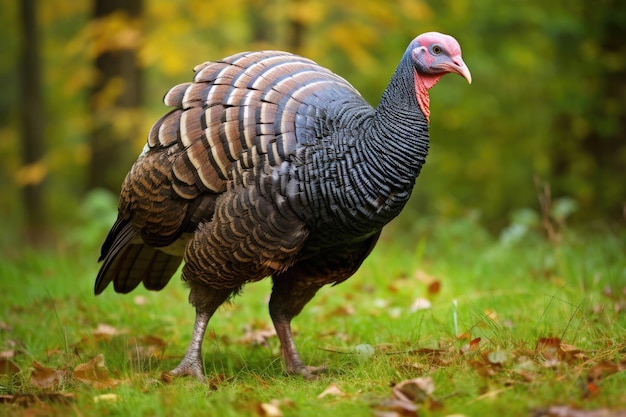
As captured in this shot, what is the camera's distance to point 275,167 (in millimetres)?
3727

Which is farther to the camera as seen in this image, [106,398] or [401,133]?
[401,133]

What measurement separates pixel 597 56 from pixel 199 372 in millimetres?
6640

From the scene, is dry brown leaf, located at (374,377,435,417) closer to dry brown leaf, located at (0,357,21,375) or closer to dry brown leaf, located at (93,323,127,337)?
dry brown leaf, located at (0,357,21,375)

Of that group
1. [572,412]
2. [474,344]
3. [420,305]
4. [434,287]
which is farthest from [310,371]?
[434,287]

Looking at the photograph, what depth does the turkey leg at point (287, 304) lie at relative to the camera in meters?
4.32

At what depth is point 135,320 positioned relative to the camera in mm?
5434

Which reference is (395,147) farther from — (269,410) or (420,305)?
(420,305)

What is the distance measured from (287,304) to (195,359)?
26.0 inches

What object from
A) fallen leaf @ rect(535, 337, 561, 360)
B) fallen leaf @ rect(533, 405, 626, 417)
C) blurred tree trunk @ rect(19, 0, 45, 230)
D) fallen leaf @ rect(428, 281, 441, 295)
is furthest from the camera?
blurred tree trunk @ rect(19, 0, 45, 230)

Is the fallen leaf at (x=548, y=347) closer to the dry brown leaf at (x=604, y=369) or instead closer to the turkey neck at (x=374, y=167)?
the dry brown leaf at (x=604, y=369)

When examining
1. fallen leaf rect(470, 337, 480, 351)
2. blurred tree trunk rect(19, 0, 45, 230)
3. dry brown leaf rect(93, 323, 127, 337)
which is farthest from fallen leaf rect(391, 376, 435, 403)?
blurred tree trunk rect(19, 0, 45, 230)

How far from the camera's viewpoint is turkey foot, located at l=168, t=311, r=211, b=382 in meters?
4.09

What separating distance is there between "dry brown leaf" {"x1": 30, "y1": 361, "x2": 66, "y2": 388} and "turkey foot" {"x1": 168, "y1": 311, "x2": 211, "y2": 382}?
0.61 metres

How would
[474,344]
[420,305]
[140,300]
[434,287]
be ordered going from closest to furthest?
A: [474,344] < [420,305] < [434,287] < [140,300]
